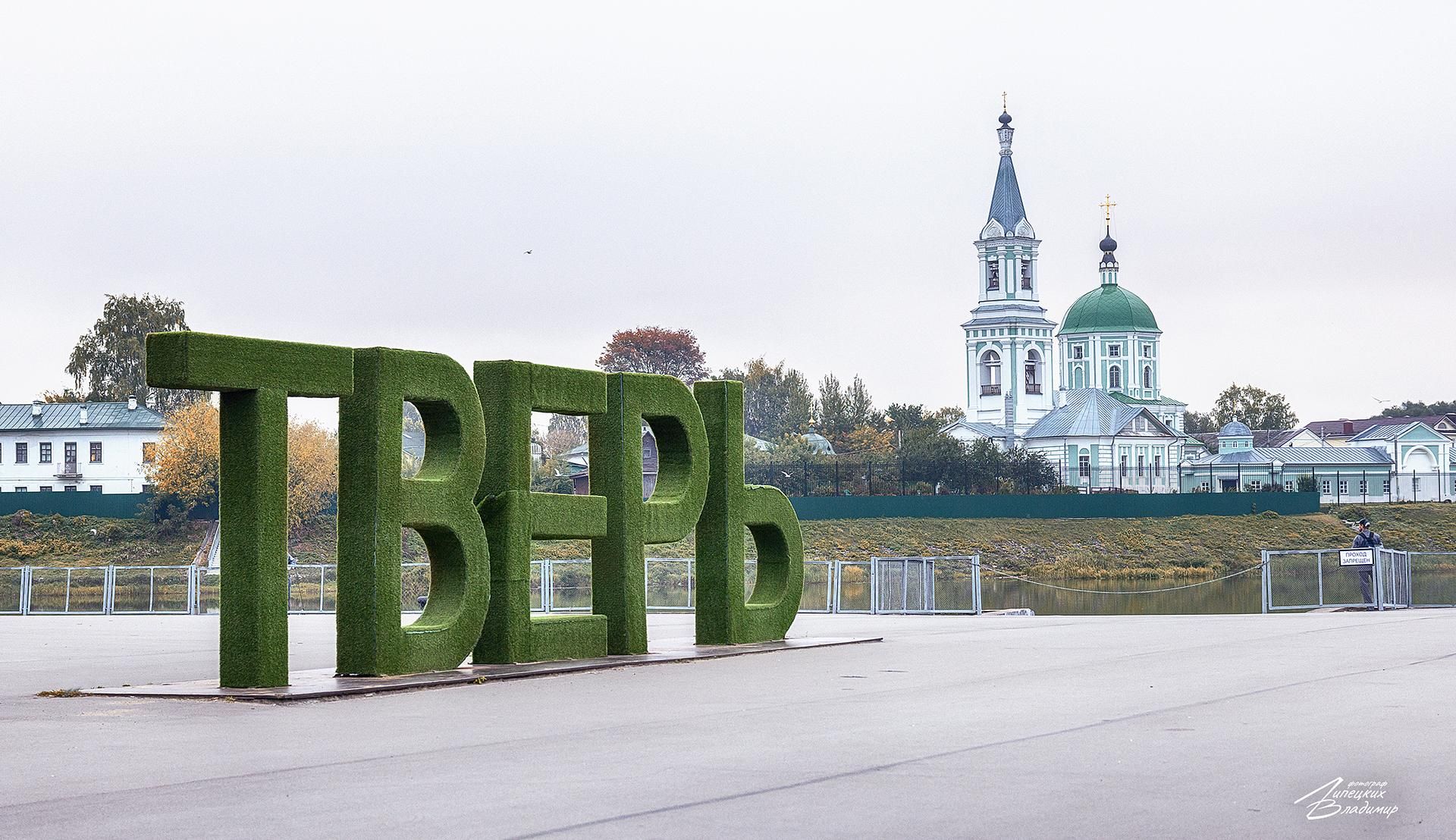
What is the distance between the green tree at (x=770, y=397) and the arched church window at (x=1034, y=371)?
1666 centimetres

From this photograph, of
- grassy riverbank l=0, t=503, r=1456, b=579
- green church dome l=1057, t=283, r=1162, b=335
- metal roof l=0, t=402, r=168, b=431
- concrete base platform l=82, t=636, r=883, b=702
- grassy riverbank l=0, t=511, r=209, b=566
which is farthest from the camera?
green church dome l=1057, t=283, r=1162, b=335

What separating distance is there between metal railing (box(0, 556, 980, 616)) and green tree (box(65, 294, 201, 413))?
46.9 metres

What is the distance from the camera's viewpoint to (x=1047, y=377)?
4395 inches

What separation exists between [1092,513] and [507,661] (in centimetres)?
6175

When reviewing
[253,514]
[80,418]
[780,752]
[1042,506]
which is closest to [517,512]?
[253,514]

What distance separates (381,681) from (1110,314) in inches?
4312

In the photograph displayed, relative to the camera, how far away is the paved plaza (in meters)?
7.99

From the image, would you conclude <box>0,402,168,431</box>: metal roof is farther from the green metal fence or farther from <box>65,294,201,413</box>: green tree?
the green metal fence

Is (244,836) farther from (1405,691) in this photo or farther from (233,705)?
(1405,691)

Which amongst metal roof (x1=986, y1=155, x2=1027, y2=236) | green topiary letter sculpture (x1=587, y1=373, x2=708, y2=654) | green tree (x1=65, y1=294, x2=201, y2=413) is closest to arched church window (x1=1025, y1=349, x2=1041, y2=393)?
metal roof (x1=986, y1=155, x2=1027, y2=236)

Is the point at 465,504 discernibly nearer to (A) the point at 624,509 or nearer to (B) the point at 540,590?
(A) the point at 624,509

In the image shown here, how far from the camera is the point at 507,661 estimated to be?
57.7 ft

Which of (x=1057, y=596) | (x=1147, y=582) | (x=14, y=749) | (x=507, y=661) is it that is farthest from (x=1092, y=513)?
(x=14, y=749)

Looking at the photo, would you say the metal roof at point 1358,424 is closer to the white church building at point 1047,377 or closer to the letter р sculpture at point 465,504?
the white church building at point 1047,377
